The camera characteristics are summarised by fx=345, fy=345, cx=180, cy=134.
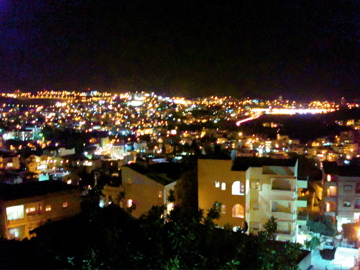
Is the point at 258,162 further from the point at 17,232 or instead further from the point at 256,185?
the point at 17,232

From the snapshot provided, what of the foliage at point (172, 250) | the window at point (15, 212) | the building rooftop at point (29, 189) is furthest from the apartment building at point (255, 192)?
the foliage at point (172, 250)

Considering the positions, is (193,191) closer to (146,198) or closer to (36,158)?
(146,198)

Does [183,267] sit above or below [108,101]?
below

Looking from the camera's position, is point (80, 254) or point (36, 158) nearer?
point (80, 254)

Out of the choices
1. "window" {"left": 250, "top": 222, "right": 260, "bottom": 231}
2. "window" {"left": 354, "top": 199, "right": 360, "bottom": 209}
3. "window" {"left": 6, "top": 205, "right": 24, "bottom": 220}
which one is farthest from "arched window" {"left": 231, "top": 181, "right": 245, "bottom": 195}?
"window" {"left": 6, "top": 205, "right": 24, "bottom": 220}

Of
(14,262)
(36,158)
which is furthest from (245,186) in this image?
(36,158)

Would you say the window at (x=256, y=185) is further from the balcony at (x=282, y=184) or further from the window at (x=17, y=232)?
the window at (x=17, y=232)

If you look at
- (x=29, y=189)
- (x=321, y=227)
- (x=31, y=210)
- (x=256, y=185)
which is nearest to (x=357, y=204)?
(x=321, y=227)

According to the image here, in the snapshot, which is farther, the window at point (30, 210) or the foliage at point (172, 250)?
the window at point (30, 210)
